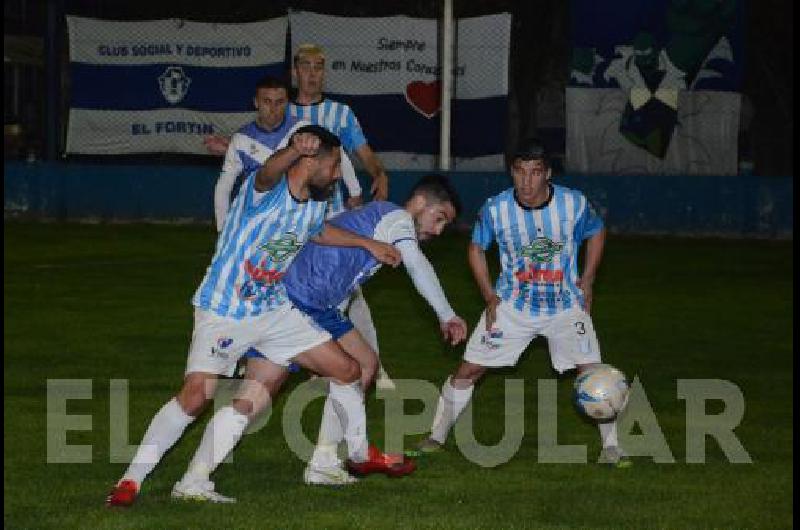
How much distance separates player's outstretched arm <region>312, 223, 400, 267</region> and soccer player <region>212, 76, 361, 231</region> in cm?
251

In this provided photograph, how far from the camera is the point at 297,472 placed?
912cm

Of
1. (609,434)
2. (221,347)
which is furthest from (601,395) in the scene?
(221,347)

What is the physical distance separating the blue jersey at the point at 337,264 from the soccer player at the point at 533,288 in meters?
1.17

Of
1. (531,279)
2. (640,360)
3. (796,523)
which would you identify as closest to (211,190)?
(640,360)

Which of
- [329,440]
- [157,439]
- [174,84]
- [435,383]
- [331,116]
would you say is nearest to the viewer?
[157,439]

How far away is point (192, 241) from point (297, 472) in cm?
1476

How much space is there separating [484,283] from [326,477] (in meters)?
1.63

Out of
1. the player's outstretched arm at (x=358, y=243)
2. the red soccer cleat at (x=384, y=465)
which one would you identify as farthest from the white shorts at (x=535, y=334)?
the player's outstretched arm at (x=358, y=243)

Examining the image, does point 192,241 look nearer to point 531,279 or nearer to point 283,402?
point 283,402

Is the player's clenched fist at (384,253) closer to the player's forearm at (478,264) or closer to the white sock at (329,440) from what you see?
the white sock at (329,440)

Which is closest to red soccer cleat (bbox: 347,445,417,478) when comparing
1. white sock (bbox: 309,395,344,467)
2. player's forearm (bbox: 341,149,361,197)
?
white sock (bbox: 309,395,344,467)

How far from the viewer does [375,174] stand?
11.6 meters

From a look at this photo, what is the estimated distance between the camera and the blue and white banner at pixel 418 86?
84.0 ft

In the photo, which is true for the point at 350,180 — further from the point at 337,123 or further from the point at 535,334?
the point at 535,334
